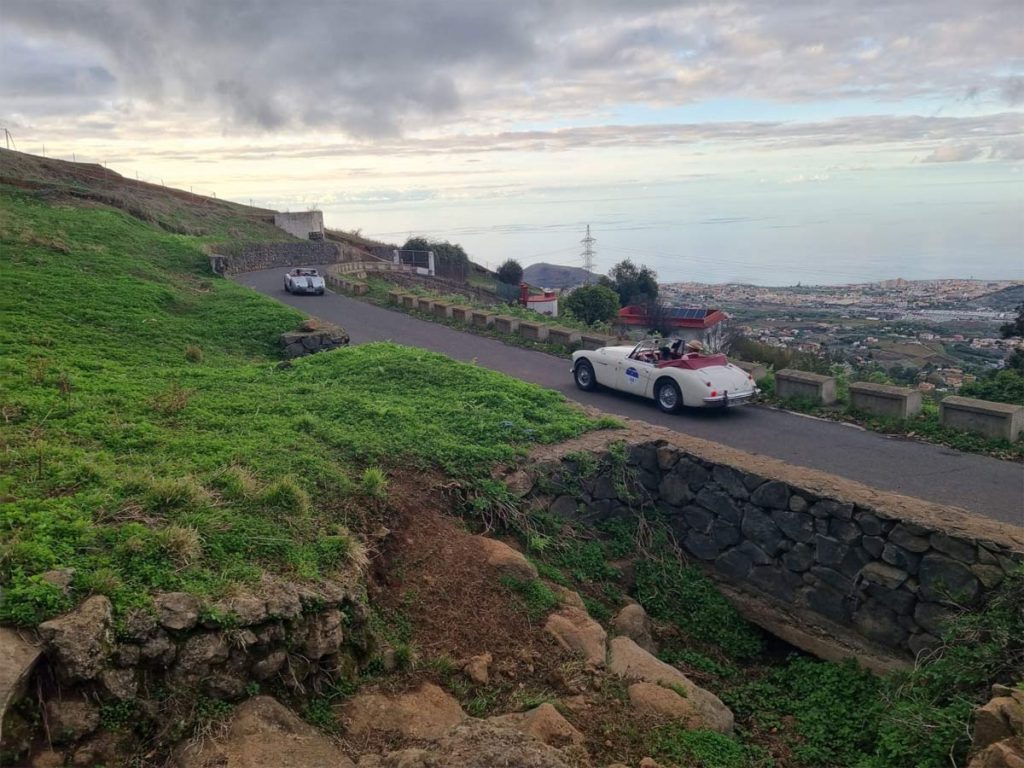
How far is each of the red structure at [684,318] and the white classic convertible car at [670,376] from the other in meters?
12.8

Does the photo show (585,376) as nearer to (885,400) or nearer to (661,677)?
(885,400)

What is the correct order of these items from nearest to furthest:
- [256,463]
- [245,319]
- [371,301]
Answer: [256,463], [245,319], [371,301]

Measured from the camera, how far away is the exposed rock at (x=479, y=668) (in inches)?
234

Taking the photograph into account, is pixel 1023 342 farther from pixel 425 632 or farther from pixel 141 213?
pixel 141 213

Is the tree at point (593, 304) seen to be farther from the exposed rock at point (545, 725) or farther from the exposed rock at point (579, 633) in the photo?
the exposed rock at point (545, 725)

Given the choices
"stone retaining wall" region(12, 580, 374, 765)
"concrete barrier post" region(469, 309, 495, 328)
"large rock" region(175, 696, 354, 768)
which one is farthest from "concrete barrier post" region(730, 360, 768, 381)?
"large rock" region(175, 696, 354, 768)

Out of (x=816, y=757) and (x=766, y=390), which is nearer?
(x=816, y=757)

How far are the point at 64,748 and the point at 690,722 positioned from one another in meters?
4.27

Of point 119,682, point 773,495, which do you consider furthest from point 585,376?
point 119,682

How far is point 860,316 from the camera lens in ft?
106

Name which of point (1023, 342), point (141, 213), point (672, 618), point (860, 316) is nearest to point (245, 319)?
point (672, 618)

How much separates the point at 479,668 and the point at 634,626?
7.46 ft

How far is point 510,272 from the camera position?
1908 inches

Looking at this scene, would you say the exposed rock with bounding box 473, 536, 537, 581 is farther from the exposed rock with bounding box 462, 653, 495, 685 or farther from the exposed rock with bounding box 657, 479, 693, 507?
the exposed rock with bounding box 657, 479, 693, 507
